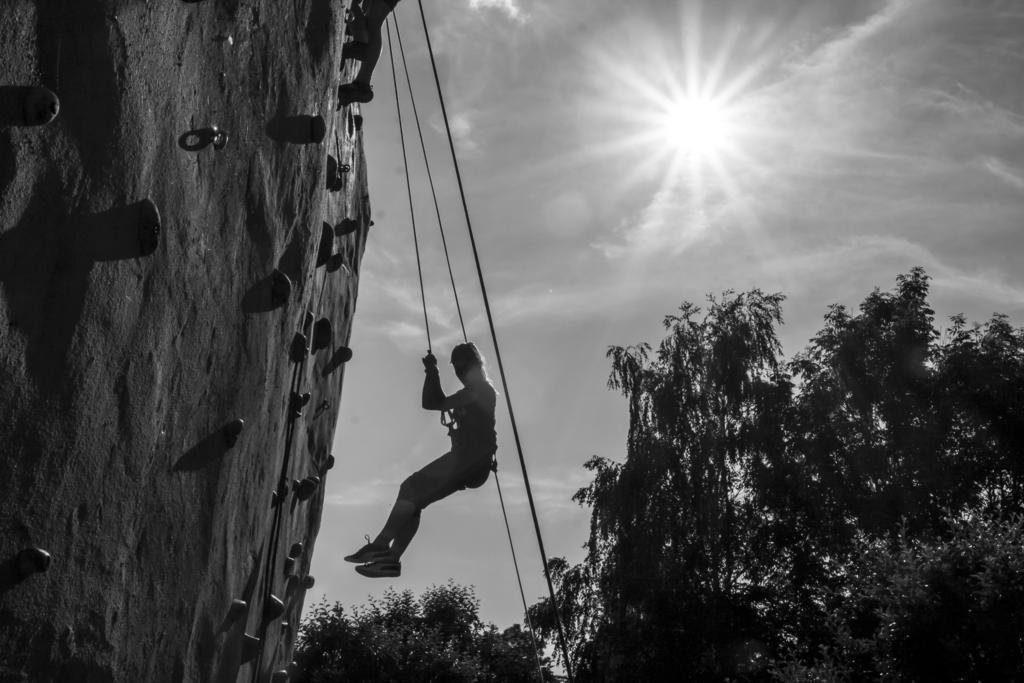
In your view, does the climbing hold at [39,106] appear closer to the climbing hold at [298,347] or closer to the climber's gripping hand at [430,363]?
the climbing hold at [298,347]

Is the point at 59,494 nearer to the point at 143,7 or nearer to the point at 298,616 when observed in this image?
the point at 143,7

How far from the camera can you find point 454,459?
18.6 ft

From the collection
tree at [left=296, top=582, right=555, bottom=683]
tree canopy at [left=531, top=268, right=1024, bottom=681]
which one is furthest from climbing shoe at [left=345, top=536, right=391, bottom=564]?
tree at [left=296, top=582, right=555, bottom=683]

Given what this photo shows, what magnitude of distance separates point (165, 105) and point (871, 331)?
64.5ft

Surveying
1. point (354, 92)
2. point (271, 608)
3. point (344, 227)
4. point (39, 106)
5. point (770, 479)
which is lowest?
point (271, 608)

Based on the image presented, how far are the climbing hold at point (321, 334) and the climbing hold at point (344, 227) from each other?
724 millimetres

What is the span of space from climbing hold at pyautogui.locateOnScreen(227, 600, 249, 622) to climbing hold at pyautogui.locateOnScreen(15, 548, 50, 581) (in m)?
1.31

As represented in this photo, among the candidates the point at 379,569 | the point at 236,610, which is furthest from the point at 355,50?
the point at 236,610

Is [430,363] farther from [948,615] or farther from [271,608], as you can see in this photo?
[948,615]

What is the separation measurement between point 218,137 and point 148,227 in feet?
2.06

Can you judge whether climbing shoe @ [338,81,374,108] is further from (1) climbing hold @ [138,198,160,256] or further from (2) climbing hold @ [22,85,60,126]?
(2) climbing hold @ [22,85,60,126]

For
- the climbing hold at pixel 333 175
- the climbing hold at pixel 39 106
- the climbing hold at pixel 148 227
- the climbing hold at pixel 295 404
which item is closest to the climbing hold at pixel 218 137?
the climbing hold at pixel 148 227

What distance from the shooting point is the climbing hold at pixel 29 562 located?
6.92 ft

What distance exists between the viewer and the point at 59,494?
2.23 metres
